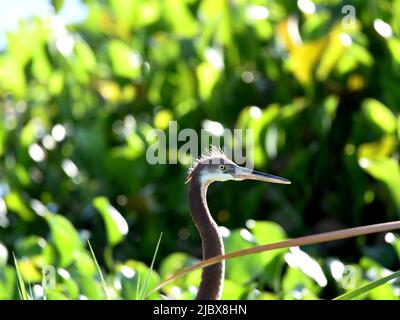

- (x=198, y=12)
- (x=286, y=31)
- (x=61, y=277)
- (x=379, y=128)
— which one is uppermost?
(x=198, y=12)

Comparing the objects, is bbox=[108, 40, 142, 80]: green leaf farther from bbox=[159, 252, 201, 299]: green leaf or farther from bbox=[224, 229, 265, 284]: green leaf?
bbox=[224, 229, 265, 284]: green leaf

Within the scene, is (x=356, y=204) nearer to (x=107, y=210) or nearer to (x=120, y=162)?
(x=120, y=162)

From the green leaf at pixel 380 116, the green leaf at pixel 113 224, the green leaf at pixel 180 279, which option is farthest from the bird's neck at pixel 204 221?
the green leaf at pixel 380 116

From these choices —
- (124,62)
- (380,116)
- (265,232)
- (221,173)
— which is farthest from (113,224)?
(124,62)

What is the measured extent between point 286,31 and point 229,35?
78cm

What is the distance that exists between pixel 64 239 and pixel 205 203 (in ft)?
6.84

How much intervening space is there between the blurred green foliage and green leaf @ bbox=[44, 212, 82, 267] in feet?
0.10

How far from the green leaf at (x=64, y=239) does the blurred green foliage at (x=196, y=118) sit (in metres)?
0.03

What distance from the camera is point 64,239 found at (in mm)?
4773

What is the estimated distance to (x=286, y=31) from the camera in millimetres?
6109

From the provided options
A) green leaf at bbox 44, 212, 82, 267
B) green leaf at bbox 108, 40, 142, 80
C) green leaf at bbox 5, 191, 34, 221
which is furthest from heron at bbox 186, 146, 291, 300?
green leaf at bbox 108, 40, 142, 80

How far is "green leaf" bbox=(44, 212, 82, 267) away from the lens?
4.76m
